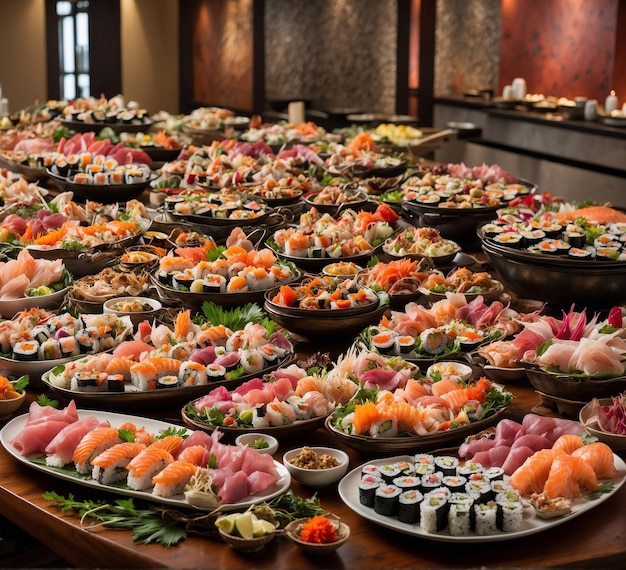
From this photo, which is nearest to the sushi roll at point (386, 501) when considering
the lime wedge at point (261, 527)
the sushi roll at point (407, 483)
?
the sushi roll at point (407, 483)

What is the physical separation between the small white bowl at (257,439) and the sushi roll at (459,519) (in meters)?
0.54

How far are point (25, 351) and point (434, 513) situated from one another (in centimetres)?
149

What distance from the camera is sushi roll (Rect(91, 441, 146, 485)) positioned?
223 cm

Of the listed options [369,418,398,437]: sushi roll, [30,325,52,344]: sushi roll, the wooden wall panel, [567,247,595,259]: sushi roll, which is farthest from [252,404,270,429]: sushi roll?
the wooden wall panel

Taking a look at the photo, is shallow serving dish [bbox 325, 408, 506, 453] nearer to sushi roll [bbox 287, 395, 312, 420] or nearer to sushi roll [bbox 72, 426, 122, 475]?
sushi roll [bbox 287, 395, 312, 420]

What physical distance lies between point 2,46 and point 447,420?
14.0 m

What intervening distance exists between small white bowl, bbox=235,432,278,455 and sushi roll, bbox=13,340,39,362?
0.85 meters

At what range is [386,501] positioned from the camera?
208 centimetres

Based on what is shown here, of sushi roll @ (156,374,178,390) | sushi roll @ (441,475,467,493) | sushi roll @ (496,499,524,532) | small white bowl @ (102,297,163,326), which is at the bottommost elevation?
sushi roll @ (496,499,524,532)

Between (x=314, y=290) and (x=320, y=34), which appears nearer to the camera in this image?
(x=314, y=290)

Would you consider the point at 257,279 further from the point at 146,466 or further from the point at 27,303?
the point at 146,466

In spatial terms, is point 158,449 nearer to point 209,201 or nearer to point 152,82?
point 209,201

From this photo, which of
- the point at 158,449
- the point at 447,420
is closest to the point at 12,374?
the point at 158,449

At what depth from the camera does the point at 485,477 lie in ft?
6.98
